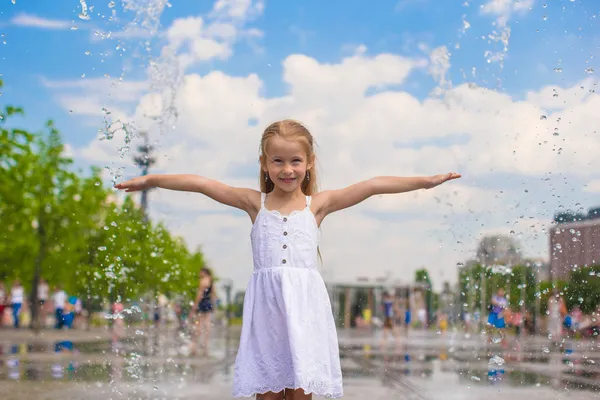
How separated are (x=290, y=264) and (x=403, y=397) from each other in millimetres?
4220

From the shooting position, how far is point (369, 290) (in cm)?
4431

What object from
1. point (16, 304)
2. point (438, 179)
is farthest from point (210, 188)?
point (16, 304)

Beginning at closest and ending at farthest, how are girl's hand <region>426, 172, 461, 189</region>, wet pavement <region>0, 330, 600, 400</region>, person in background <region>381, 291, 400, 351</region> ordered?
girl's hand <region>426, 172, 461, 189</region> < wet pavement <region>0, 330, 600, 400</region> < person in background <region>381, 291, 400, 351</region>

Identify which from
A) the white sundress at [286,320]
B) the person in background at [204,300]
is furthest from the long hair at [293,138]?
the person in background at [204,300]

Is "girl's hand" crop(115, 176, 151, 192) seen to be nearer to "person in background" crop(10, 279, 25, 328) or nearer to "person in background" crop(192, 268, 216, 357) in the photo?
→ "person in background" crop(192, 268, 216, 357)

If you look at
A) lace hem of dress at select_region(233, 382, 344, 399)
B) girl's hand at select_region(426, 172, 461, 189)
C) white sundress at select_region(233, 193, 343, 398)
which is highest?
girl's hand at select_region(426, 172, 461, 189)

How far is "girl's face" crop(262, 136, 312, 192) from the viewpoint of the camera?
3900 millimetres

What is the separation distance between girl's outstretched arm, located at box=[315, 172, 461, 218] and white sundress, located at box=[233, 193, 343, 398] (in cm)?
22

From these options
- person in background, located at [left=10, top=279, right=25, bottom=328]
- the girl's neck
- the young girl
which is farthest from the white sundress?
person in background, located at [left=10, top=279, right=25, bottom=328]

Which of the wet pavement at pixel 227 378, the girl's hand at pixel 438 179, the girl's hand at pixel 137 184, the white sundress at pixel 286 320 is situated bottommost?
the wet pavement at pixel 227 378

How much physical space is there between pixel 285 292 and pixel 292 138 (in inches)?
27.9

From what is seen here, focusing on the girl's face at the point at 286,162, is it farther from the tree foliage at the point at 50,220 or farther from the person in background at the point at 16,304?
the person in background at the point at 16,304

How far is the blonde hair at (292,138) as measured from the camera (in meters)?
3.92

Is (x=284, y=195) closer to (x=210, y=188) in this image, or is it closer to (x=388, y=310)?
(x=210, y=188)
